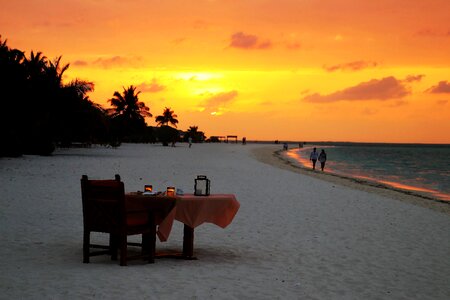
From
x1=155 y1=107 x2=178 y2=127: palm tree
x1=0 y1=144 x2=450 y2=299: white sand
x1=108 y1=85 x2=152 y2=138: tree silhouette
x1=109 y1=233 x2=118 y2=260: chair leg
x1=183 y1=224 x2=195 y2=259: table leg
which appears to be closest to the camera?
x1=0 y1=144 x2=450 y2=299: white sand

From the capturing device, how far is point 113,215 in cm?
784

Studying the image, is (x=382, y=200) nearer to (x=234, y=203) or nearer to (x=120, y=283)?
(x=234, y=203)

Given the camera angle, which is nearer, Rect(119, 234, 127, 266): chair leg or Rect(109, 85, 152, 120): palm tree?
Rect(119, 234, 127, 266): chair leg

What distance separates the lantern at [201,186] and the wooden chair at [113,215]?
92cm

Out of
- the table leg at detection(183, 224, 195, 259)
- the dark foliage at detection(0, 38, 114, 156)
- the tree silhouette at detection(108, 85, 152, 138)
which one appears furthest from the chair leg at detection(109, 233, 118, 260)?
the tree silhouette at detection(108, 85, 152, 138)

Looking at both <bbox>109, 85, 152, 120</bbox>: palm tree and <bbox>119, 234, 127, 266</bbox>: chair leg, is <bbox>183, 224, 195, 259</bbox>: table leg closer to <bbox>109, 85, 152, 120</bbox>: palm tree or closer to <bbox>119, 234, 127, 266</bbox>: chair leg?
<bbox>119, 234, 127, 266</bbox>: chair leg

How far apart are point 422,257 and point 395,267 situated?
1165 millimetres

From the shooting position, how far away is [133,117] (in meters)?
81.9

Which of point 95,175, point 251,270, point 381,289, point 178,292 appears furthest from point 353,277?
point 95,175

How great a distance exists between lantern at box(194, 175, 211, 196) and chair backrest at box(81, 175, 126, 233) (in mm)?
1467

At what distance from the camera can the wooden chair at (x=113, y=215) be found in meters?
7.77

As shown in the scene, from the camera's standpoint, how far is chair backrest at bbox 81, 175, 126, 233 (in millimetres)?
7742

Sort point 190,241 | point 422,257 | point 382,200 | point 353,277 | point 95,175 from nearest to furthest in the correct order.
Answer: point 353,277, point 190,241, point 422,257, point 382,200, point 95,175

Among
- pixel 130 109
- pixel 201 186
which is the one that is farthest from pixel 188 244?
pixel 130 109
